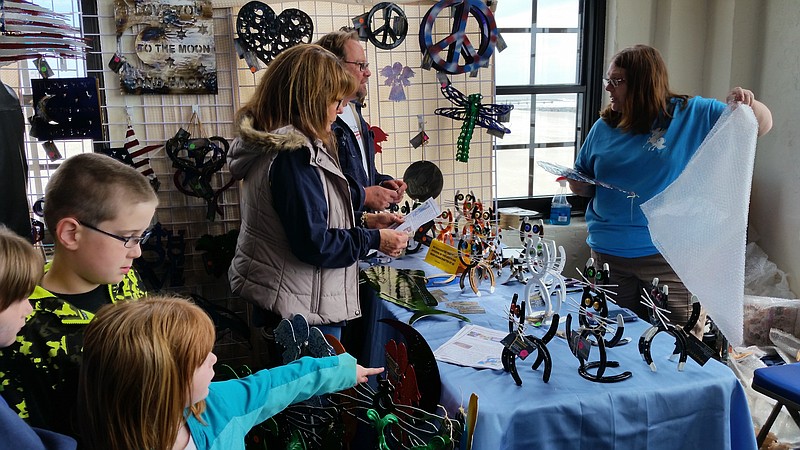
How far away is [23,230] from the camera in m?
1.75

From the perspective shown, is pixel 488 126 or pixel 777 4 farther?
pixel 777 4

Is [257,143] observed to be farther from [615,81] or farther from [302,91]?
[615,81]

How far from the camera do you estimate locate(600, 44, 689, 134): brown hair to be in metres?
2.35

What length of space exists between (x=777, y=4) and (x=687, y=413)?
8.10 feet

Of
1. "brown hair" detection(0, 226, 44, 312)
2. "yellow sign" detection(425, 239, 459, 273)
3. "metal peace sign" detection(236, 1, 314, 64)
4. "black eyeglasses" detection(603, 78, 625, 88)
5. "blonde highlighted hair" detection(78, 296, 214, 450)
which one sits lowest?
"yellow sign" detection(425, 239, 459, 273)

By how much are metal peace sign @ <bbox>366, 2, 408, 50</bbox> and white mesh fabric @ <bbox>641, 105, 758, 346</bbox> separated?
1.38 metres

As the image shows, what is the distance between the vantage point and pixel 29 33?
183 centimetres

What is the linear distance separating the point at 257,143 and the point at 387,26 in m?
1.34

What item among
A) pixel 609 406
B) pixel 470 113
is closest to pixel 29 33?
pixel 470 113

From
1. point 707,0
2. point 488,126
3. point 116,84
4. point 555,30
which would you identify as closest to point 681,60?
point 707,0

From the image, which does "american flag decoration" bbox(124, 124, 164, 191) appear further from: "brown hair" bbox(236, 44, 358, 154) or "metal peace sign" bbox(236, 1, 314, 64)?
"brown hair" bbox(236, 44, 358, 154)

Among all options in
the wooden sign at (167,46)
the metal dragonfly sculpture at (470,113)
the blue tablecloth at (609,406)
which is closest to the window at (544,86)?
the metal dragonfly sculpture at (470,113)

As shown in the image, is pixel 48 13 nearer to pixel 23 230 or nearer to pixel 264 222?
pixel 23 230

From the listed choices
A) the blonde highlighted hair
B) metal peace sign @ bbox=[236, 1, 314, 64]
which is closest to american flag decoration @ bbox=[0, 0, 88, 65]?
metal peace sign @ bbox=[236, 1, 314, 64]
